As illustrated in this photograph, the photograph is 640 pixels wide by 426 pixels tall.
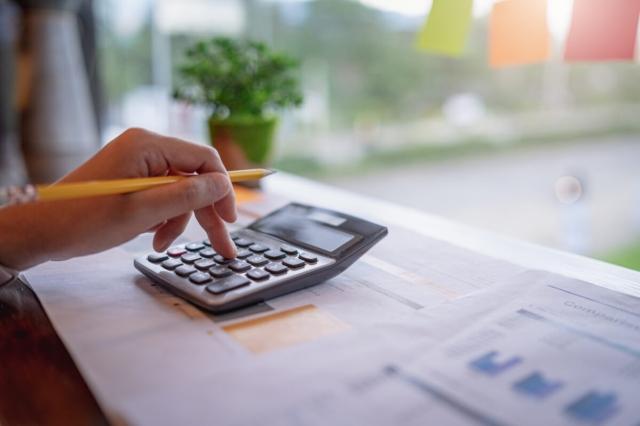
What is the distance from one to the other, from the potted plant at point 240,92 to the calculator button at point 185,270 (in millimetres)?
442

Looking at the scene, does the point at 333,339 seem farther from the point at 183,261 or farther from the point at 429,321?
the point at 183,261

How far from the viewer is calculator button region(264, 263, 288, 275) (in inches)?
17.7

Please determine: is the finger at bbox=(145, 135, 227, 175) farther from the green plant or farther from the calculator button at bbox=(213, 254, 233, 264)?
the green plant

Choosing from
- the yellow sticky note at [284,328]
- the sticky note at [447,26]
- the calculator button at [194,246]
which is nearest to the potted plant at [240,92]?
the sticky note at [447,26]

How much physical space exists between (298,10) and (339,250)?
185 cm

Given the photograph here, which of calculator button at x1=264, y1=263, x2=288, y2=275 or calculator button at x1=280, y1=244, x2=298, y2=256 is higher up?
calculator button at x1=280, y1=244, x2=298, y2=256

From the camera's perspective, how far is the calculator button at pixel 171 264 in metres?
0.47

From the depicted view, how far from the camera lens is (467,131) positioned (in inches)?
122

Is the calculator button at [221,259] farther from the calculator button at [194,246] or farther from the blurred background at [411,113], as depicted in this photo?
the blurred background at [411,113]

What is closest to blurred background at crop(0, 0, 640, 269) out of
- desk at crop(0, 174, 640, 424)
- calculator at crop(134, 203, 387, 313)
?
desk at crop(0, 174, 640, 424)

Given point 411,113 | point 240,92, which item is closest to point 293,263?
point 240,92

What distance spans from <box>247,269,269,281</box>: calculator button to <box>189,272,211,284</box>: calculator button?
32mm

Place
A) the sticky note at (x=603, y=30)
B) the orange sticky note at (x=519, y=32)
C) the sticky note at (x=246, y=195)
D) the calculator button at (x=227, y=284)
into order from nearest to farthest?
the calculator button at (x=227, y=284) < the sticky note at (x=603, y=30) < the orange sticky note at (x=519, y=32) < the sticky note at (x=246, y=195)

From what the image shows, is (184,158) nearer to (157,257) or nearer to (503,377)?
(157,257)
